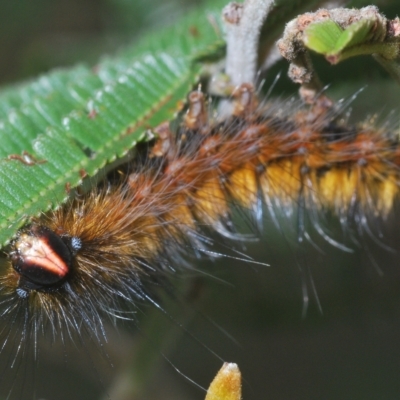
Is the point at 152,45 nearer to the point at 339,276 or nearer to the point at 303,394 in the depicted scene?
the point at 339,276

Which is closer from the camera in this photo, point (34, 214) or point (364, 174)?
point (34, 214)

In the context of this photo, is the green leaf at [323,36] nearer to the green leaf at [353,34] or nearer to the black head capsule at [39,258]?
the green leaf at [353,34]

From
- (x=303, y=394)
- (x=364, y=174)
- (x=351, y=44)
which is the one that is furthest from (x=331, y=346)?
(x=351, y=44)

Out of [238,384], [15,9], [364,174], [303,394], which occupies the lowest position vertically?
[303,394]


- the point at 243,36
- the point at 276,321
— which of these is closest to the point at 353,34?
the point at 243,36

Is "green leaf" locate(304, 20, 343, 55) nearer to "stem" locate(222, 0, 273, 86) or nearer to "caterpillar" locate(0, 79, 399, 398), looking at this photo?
"stem" locate(222, 0, 273, 86)

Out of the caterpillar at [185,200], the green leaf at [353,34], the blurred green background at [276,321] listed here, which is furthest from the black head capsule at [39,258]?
the green leaf at [353,34]

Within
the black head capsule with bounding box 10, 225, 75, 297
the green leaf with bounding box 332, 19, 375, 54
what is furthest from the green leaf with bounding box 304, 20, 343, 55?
the black head capsule with bounding box 10, 225, 75, 297
